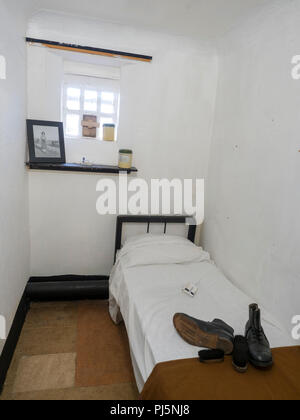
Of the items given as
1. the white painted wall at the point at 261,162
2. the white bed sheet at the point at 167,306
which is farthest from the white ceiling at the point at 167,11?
the white bed sheet at the point at 167,306

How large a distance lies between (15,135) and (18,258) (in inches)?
37.1

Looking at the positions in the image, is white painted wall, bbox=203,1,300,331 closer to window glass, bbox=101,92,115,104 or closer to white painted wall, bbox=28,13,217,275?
white painted wall, bbox=28,13,217,275

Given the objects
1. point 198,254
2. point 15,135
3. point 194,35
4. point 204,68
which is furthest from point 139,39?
point 198,254

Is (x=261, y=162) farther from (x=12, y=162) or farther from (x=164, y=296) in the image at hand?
(x=12, y=162)

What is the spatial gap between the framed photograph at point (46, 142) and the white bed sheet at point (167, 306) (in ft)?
3.69

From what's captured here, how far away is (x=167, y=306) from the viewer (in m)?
1.78

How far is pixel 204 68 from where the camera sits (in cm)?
257

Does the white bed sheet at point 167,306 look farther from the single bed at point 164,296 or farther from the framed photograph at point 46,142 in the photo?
the framed photograph at point 46,142

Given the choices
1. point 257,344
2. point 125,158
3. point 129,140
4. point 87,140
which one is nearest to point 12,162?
point 87,140

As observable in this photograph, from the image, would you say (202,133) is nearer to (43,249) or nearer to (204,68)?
(204,68)

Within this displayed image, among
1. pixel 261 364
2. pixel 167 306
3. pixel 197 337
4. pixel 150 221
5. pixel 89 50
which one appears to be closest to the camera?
pixel 261 364

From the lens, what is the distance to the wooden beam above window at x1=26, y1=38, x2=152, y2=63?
7.21 ft

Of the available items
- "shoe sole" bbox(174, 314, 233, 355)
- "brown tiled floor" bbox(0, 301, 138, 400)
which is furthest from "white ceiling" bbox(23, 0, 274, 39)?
"brown tiled floor" bbox(0, 301, 138, 400)

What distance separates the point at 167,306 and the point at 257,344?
0.59m
